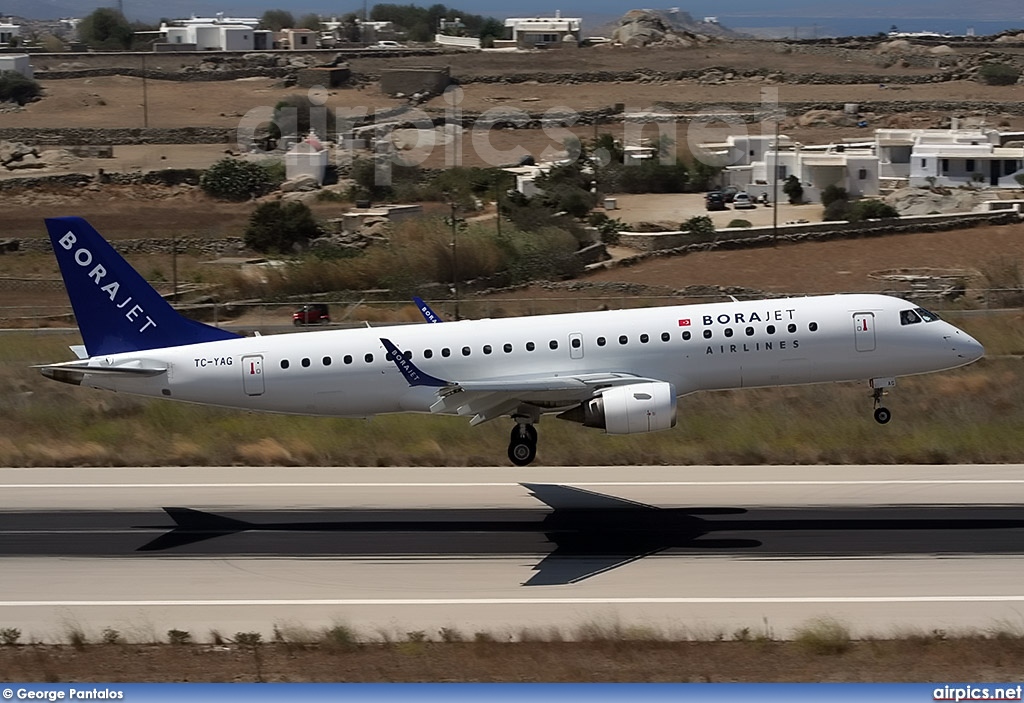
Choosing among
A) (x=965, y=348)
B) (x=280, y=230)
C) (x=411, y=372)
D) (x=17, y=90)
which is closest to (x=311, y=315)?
(x=280, y=230)

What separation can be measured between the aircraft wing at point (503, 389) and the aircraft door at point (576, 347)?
21.1 inches

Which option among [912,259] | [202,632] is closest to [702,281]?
[912,259]

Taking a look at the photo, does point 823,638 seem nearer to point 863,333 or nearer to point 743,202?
point 863,333

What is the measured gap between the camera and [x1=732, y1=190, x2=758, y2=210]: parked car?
104894mm

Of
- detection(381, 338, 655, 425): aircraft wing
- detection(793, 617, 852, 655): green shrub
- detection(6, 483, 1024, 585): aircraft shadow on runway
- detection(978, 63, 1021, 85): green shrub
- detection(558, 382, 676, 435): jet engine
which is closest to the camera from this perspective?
detection(793, 617, 852, 655): green shrub

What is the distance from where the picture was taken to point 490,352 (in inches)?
1294

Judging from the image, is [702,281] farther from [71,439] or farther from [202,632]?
[202,632]

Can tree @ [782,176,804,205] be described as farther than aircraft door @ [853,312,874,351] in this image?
Yes

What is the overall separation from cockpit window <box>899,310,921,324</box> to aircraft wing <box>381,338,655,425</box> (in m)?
6.26

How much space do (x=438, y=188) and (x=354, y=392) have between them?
8281 centimetres

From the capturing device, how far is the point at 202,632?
22.4 meters

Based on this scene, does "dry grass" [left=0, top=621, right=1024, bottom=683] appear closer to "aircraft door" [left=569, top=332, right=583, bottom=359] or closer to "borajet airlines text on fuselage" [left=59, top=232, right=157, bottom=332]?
"aircraft door" [left=569, top=332, right=583, bottom=359]

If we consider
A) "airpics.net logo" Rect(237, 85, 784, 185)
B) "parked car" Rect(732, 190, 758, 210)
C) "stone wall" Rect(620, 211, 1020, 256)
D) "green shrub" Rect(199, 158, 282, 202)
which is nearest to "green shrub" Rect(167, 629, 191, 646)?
"stone wall" Rect(620, 211, 1020, 256)

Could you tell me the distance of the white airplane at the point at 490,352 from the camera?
3244 centimetres
